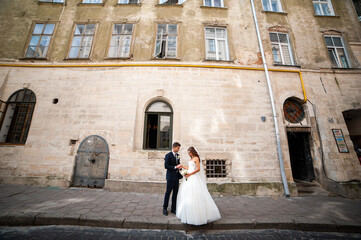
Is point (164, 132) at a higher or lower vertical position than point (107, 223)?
higher

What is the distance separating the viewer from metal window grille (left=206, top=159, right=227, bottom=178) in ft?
19.8

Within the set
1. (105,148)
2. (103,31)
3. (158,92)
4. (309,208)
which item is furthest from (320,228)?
(103,31)

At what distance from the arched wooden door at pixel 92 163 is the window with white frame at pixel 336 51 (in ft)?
43.3

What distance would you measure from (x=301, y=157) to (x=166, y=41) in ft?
31.0

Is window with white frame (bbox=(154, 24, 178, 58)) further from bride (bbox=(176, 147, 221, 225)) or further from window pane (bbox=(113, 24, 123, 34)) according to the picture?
bride (bbox=(176, 147, 221, 225))

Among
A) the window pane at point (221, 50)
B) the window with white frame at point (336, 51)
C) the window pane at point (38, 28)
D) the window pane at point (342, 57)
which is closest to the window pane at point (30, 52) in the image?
the window pane at point (38, 28)

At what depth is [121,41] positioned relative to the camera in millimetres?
7605

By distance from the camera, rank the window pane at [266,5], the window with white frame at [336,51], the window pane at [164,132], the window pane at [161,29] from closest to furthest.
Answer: the window pane at [164,132]
the window pane at [161,29]
the window with white frame at [336,51]
the window pane at [266,5]

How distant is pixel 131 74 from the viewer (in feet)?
22.7

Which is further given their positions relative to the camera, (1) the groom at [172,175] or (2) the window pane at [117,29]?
(2) the window pane at [117,29]

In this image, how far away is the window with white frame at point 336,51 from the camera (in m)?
8.04

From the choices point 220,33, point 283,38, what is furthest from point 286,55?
point 220,33

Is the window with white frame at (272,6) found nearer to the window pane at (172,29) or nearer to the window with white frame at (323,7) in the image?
the window with white frame at (323,7)

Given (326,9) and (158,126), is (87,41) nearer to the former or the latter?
(158,126)
